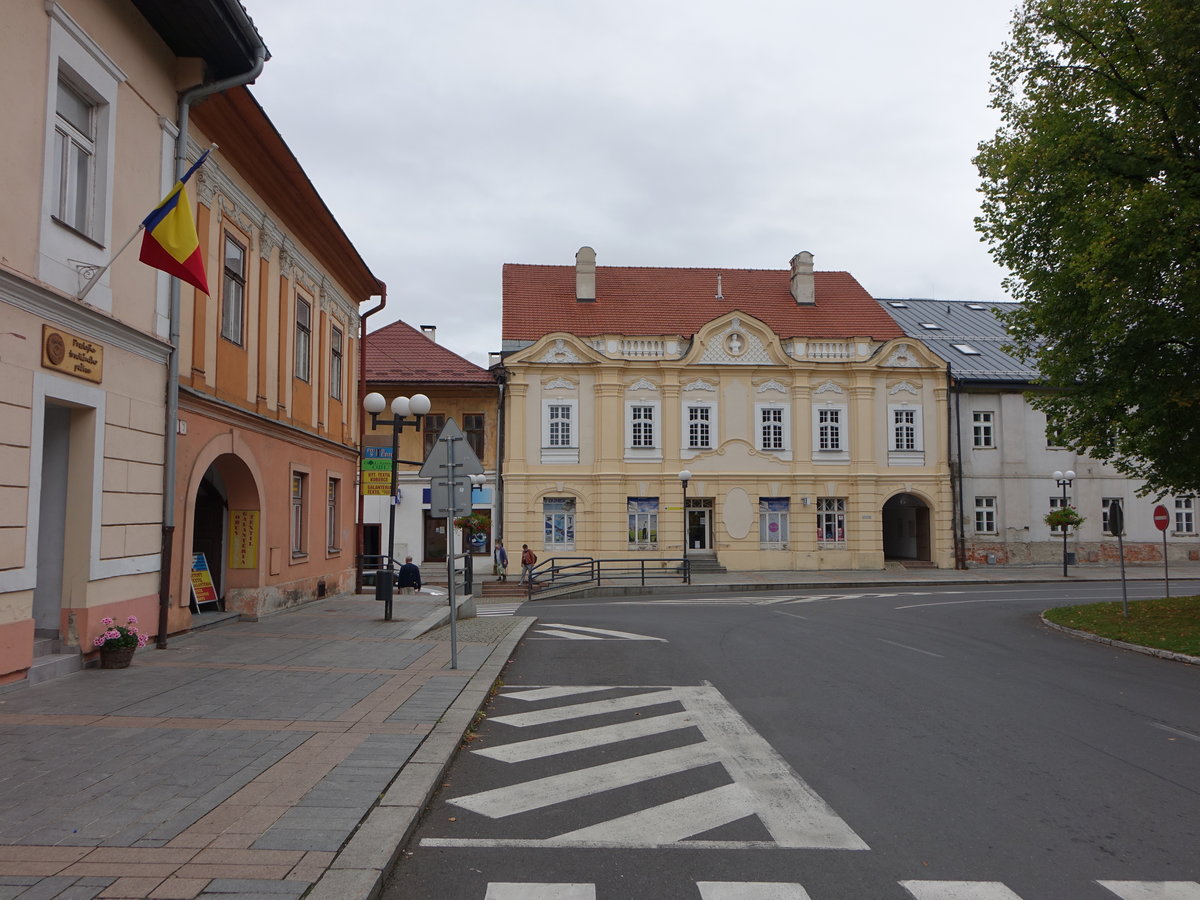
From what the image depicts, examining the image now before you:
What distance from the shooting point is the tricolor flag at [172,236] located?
9.76 meters

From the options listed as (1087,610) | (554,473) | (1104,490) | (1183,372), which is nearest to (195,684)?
(1183,372)

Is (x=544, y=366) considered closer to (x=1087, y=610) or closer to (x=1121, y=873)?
(x=1087, y=610)

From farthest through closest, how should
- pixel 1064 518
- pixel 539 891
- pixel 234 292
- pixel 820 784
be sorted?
pixel 1064 518 < pixel 234 292 < pixel 820 784 < pixel 539 891

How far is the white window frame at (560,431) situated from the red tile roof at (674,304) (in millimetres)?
3116

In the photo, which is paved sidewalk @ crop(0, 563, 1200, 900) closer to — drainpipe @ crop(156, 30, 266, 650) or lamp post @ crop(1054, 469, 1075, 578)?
drainpipe @ crop(156, 30, 266, 650)

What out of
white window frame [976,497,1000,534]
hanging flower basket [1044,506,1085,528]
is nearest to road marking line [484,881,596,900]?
hanging flower basket [1044,506,1085,528]

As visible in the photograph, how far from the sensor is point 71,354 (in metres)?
9.65

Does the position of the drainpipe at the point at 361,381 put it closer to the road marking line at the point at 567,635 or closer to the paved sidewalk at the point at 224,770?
the road marking line at the point at 567,635

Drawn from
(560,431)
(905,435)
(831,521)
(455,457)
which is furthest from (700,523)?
(455,457)

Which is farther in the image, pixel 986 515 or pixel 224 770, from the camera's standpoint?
pixel 986 515

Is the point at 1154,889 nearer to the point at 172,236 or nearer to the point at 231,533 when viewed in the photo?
the point at 172,236

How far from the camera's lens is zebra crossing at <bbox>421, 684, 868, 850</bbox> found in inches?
203

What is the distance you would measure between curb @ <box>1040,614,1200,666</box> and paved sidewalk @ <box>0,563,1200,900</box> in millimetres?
10122

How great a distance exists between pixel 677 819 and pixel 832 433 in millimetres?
33446
